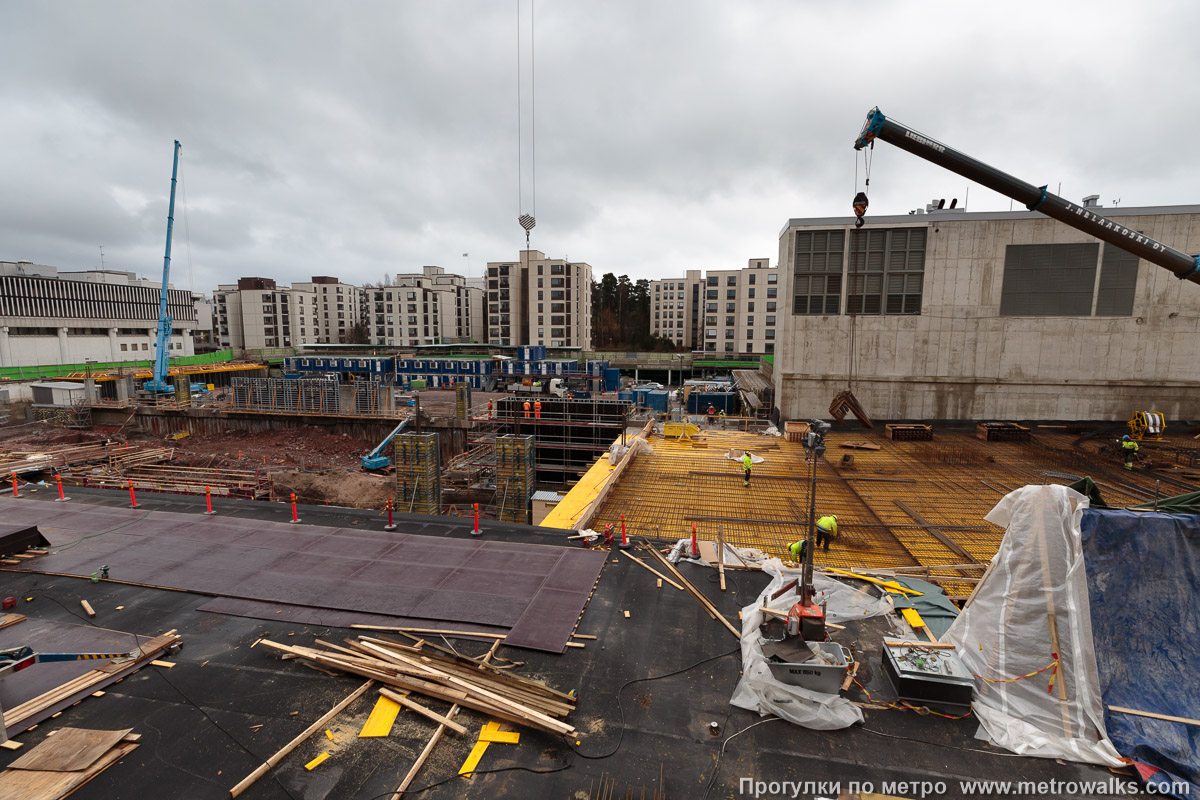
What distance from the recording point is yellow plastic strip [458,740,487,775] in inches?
220

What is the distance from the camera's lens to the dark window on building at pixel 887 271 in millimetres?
28078

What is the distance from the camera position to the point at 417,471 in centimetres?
2341

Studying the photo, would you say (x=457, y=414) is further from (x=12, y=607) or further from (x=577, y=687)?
(x=577, y=687)

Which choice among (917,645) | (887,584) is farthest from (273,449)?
(917,645)

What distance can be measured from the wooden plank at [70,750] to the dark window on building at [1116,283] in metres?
40.0

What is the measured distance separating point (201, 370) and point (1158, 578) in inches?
3368

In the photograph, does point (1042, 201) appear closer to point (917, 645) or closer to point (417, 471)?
point (917, 645)

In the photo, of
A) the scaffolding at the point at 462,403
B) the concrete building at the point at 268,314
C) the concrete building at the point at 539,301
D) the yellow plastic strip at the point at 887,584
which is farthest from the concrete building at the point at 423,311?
the yellow plastic strip at the point at 887,584

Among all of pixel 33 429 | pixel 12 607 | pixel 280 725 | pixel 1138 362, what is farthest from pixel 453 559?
pixel 33 429

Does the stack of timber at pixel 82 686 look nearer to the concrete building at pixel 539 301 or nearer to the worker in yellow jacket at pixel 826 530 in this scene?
the worker in yellow jacket at pixel 826 530

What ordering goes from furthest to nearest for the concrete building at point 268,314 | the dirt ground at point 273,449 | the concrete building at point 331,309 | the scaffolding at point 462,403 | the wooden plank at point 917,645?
1. the concrete building at point 331,309
2. the concrete building at point 268,314
3. the scaffolding at point 462,403
4. the dirt ground at point 273,449
5. the wooden plank at point 917,645

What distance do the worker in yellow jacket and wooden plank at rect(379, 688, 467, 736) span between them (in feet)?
28.2

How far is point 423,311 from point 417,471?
79.9 m

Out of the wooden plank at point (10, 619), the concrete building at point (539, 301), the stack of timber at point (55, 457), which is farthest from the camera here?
the concrete building at point (539, 301)
